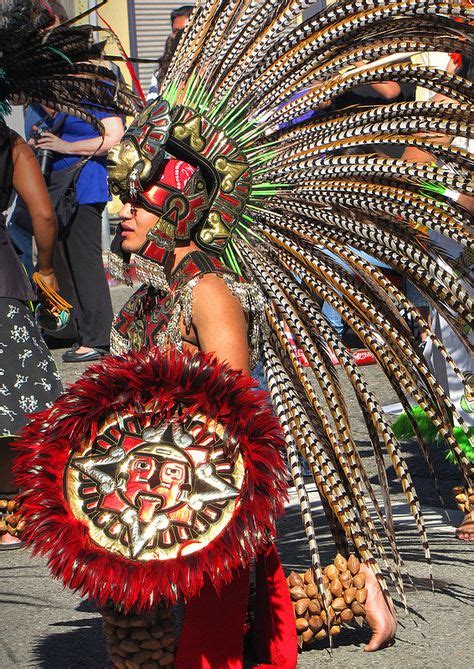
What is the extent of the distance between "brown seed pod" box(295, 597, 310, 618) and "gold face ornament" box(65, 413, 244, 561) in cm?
63

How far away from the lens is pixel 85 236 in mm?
7465

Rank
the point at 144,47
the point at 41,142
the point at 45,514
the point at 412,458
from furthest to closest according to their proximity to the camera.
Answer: the point at 144,47 → the point at 41,142 → the point at 412,458 → the point at 45,514

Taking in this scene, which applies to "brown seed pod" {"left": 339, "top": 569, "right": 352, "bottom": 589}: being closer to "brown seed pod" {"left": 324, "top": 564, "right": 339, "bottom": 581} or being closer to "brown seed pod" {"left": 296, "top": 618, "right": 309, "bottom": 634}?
"brown seed pod" {"left": 324, "top": 564, "right": 339, "bottom": 581}

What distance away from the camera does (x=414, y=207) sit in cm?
315

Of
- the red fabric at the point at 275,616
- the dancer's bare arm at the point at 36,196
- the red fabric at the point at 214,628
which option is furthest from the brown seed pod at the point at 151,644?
the dancer's bare arm at the point at 36,196

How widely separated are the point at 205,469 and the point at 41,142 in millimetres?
4747

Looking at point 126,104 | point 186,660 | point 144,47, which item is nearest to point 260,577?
point 186,660

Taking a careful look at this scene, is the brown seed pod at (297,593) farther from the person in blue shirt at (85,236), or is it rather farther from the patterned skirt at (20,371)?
the person in blue shirt at (85,236)

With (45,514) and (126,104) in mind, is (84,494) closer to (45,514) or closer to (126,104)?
(45,514)

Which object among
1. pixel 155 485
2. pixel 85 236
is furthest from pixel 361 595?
pixel 85 236

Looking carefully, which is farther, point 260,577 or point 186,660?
point 260,577

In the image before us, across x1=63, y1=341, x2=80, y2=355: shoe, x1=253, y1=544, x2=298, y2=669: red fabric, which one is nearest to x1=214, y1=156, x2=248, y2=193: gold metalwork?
x1=253, y1=544, x2=298, y2=669: red fabric

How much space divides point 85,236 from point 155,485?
498cm

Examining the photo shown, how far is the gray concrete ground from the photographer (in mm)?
3301
